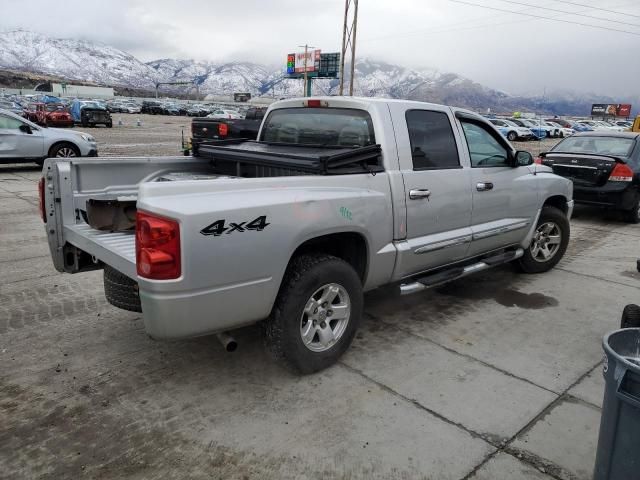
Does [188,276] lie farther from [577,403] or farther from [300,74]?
[300,74]

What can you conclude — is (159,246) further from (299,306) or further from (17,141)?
(17,141)

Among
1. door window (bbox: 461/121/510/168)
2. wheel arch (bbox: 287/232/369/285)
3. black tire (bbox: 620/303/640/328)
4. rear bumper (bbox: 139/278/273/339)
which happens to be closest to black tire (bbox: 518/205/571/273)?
door window (bbox: 461/121/510/168)

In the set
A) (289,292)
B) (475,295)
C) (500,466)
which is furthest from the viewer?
(475,295)

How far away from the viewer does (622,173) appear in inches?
350

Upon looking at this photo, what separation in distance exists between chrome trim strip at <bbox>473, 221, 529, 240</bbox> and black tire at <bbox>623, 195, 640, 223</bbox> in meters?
5.12

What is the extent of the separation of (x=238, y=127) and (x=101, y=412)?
14187mm

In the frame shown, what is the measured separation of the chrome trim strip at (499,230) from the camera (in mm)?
4742

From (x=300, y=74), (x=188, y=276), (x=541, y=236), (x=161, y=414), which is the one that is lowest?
(x=161, y=414)

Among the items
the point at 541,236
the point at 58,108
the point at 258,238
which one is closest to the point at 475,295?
the point at 541,236

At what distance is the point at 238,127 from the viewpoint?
16438 mm

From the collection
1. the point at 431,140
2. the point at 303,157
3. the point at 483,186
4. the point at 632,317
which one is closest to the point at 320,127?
the point at 303,157

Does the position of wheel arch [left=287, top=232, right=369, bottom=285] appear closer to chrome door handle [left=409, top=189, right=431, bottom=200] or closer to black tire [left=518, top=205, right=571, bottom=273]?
chrome door handle [left=409, top=189, right=431, bottom=200]

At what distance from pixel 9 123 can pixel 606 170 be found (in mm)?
13573

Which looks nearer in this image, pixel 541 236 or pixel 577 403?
pixel 577 403
